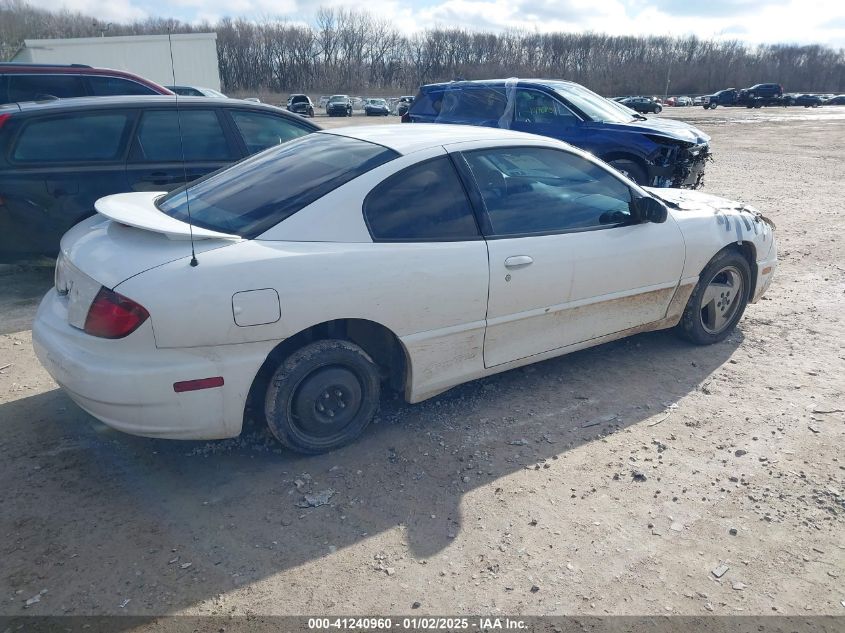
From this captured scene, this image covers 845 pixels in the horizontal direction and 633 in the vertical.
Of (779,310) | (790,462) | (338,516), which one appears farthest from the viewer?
(779,310)

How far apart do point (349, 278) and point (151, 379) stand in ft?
3.17

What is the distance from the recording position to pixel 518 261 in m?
3.42

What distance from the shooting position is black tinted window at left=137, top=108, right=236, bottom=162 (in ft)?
18.1

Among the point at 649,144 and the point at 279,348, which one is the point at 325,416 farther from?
the point at 649,144

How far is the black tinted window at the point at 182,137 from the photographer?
552 cm

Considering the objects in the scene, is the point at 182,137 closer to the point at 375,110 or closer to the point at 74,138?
the point at 74,138

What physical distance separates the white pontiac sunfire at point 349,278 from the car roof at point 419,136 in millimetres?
21

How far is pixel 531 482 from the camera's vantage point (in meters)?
3.05

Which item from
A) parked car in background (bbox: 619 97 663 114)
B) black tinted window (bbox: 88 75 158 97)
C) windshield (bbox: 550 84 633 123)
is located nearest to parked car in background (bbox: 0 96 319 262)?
black tinted window (bbox: 88 75 158 97)

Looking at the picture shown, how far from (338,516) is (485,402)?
4.31ft

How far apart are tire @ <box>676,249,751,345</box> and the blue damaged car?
4566 mm

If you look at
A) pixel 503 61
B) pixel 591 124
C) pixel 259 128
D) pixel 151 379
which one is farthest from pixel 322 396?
pixel 503 61

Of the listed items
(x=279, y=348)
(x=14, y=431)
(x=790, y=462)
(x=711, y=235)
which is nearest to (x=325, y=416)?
(x=279, y=348)

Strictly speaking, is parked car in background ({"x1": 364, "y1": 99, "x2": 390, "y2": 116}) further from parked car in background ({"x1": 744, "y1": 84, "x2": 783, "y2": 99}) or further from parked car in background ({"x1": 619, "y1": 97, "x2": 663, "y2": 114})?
parked car in background ({"x1": 744, "y1": 84, "x2": 783, "y2": 99})
